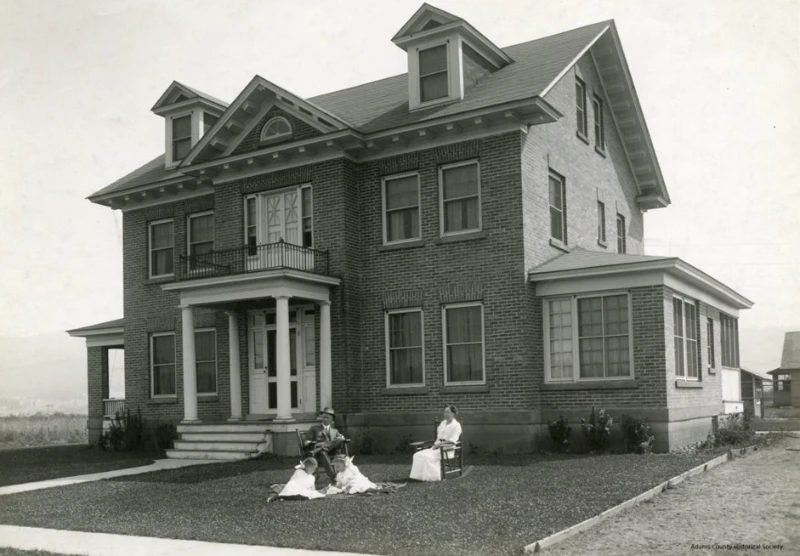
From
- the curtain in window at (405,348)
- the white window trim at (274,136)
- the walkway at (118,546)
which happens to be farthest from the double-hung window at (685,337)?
the walkway at (118,546)

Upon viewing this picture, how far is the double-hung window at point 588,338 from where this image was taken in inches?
725

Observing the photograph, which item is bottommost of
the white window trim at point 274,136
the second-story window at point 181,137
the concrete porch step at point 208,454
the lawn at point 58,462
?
the lawn at point 58,462

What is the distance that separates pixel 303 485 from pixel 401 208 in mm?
9229

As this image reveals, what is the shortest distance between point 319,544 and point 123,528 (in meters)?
3.05

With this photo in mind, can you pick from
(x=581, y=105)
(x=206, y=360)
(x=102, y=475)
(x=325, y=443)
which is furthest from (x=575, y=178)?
(x=102, y=475)

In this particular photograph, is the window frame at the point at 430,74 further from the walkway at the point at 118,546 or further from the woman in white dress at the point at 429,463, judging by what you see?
the walkway at the point at 118,546

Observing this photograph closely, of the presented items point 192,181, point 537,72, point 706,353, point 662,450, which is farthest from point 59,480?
point 706,353

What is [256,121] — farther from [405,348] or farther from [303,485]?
[303,485]

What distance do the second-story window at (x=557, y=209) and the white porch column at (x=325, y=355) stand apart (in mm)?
5648

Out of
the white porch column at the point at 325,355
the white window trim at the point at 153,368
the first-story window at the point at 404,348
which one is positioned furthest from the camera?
the white window trim at the point at 153,368

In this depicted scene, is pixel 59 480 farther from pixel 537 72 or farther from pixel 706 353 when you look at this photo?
pixel 706 353

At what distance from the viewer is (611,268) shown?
1805 centimetres

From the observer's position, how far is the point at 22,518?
1206 cm

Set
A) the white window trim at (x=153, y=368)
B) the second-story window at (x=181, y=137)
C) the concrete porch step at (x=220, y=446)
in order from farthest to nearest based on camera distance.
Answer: the second-story window at (x=181, y=137), the white window trim at (x=153, y=368), the concrete porch step at (x=220, y=446)
